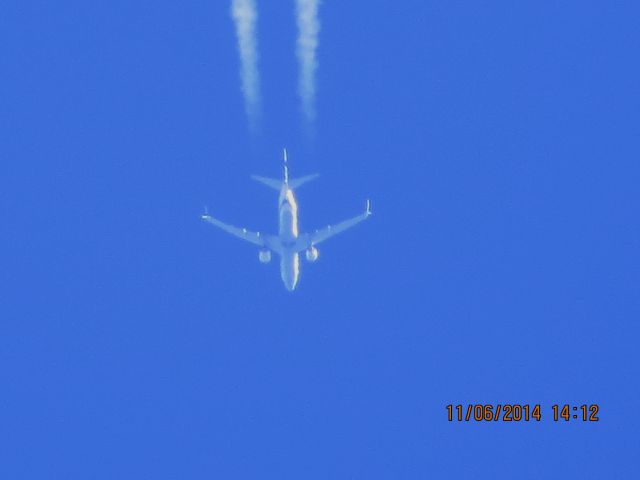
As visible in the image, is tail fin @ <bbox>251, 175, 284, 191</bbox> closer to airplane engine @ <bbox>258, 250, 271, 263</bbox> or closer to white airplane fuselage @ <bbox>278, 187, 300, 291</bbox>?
white airplane fuselage @ <bbox>278, 187, 300, 291</bbox>

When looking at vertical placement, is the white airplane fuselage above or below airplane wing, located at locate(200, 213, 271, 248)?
below

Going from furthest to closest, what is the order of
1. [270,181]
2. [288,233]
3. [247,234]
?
[247,234] → [288,233] → [270,181]

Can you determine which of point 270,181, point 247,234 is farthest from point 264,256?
point 270,181

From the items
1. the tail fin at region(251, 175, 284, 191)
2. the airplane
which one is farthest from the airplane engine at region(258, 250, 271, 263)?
the tail fin at region(251, 175, 284, 191)

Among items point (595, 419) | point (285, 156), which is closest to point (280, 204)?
point (285, 156)

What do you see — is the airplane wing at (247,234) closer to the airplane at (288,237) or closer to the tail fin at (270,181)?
the airplane at (288,237)

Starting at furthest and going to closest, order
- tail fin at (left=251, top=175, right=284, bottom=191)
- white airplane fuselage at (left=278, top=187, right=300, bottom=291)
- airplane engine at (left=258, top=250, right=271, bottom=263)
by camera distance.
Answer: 1. airplane engine at (left=258, top=250, right=271, bottom=263)
2. white airplane fuselage at (left=278, top=187, right=300, bottom=291)
3. tail fin at (left=251, top=175, right=284, bottom=191)

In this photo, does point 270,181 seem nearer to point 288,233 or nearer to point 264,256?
point 288,233

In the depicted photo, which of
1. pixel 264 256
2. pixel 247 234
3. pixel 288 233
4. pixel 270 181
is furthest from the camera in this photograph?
pixel 247 234
